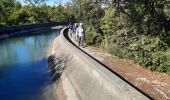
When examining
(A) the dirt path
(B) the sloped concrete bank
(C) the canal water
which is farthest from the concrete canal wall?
(A) the dirt path

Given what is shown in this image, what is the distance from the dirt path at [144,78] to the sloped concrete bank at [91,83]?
1676 millimetres

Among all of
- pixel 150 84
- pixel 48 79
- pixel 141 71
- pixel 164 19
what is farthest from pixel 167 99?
pixel 48 79

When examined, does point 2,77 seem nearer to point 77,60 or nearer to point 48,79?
point 48,79

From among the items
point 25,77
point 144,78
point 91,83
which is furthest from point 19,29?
point 91,83

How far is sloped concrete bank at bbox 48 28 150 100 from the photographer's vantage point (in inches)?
433

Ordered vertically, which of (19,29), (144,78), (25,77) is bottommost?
(19,29)

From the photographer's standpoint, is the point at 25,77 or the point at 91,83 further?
the point at 25,77

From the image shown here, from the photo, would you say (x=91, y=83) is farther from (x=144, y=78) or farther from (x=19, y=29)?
(x=19, y=29)

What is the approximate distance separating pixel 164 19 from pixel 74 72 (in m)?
5.90

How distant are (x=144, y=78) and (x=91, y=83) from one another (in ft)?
8.94

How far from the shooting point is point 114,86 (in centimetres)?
1153

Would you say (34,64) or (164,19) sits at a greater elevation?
(164,19)

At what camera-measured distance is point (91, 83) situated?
14359 millimetres

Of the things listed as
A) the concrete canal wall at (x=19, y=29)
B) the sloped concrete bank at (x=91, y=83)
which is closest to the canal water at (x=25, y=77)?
the sloped concrete bank at (x=91, y=83)
